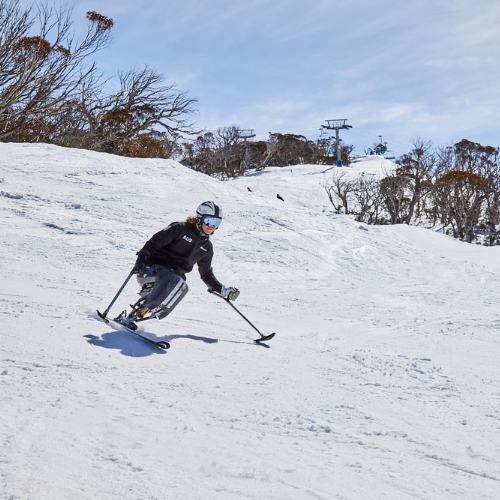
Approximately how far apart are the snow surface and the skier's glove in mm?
433

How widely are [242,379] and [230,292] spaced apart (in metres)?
1.48

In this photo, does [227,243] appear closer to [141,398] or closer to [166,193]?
[166,193]

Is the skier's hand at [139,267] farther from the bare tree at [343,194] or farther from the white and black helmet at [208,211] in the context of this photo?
the bare tree at [343,194]

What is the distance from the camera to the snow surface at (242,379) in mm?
2455

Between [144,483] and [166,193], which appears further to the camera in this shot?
[166,193]

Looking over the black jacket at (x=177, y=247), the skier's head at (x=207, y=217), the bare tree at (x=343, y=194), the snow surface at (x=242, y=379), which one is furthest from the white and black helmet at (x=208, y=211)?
the bare tree at (x=343, y=194)

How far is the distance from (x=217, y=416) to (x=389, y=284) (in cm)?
699

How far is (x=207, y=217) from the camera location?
17.0 ft

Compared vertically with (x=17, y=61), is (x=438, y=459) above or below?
below

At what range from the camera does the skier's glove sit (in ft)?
17.6

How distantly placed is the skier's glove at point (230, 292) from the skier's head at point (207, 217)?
65 centimetres

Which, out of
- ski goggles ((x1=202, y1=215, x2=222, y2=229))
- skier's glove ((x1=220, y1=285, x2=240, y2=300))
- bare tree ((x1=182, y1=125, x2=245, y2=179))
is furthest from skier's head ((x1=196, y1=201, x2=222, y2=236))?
bare tree ((x1=182, y1=125, x2=245, y2=179))

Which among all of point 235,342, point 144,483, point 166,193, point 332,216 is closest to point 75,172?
point 166,193

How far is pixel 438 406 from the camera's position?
3682 mm
